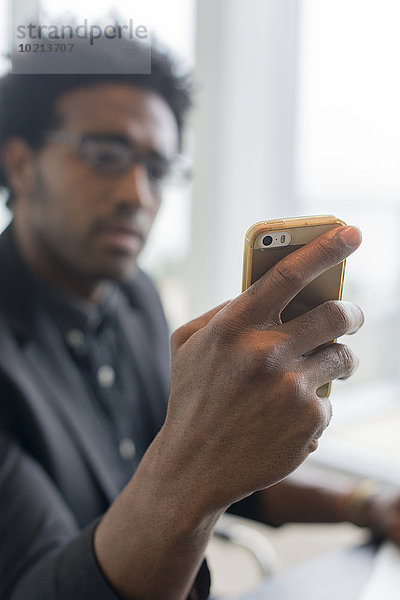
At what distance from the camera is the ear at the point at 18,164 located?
0.89m

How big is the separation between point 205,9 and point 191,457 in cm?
121

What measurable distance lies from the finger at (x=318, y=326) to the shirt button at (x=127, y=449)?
0.39m

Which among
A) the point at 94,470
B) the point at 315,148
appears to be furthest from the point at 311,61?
the point at 94,470

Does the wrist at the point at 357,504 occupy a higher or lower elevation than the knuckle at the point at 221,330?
lower

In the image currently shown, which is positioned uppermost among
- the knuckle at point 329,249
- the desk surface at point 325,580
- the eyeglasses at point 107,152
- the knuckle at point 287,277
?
the eyeglasses at point 107,152

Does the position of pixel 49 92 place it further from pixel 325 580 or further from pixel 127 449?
pixel 325 580

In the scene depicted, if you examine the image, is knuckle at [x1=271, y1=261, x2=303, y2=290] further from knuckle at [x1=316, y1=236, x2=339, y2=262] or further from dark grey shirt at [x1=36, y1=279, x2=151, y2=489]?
dark grey shirt at [x1=36, y1=279, x2=151, y2=489]

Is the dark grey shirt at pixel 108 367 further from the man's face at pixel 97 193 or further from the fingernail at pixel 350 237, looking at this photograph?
the fingernail at pixel 350 237

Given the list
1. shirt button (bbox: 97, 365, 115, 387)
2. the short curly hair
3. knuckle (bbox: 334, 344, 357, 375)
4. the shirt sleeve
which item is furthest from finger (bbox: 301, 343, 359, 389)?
shirt button (bbox: 97, 365, 115, 387)

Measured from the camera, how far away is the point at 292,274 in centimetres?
29

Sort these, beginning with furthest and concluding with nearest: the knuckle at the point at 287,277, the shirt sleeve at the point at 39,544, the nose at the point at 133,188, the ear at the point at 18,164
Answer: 1. the ear at the point at 18,164
2. the nose at the point at 133,188
3. the shirt sleeve at the point at 39,544
4. the knuckle at the point at 287,277

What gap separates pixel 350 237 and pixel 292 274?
36mm

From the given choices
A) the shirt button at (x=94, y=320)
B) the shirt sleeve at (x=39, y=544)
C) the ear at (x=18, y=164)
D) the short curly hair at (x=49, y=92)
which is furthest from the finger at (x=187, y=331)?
the ear at (x=18, y=164)

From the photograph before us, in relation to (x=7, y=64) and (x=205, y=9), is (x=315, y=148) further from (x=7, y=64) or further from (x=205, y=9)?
(x=7, y=64)
